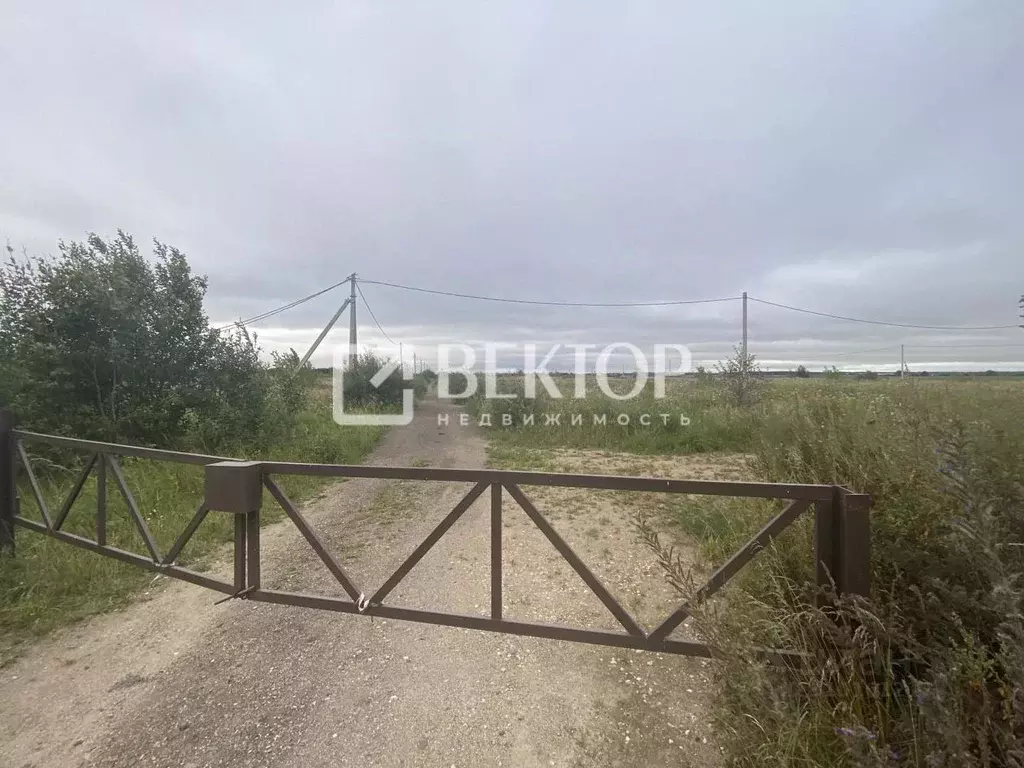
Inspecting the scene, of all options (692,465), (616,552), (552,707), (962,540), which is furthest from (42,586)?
(692,465)

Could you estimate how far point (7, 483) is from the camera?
3.96 meters

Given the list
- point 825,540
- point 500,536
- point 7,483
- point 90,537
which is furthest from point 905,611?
point 90,537

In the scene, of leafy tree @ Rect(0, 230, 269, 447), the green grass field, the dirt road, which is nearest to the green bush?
leafy tree @ Rect(0, 230, 269, 447)

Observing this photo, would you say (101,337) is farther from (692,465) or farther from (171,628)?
(692,465)

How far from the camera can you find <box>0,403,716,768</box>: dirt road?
2.20 meters

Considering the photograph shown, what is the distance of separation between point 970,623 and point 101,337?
32.4 feet

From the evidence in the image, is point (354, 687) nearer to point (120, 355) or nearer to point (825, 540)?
point (825, 540)

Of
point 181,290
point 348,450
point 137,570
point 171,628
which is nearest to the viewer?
point 171,628

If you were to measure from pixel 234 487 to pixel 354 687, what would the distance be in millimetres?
1297

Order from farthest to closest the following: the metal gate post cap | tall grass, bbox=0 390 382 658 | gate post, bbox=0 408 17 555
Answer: gate post, bbox=0 408 17 555 → tall grass, bbox=0 390 382 658 → the metal gate post cap

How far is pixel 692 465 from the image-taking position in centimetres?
862

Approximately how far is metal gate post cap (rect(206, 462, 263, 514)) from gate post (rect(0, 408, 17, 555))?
292 cm

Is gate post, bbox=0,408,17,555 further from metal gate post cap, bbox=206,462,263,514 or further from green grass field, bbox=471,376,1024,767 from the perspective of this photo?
green grass field, bbox=471,376,1024,767

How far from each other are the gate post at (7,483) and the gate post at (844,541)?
19.2ft
